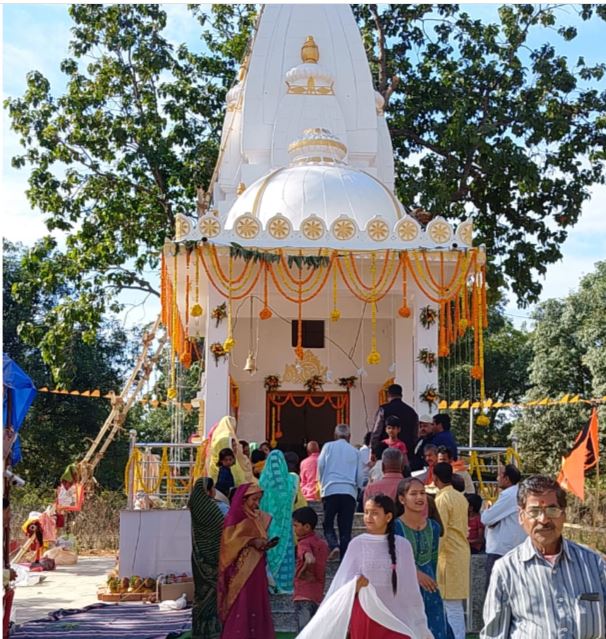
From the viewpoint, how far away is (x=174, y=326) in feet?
44.9

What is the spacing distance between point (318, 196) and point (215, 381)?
3.22 m

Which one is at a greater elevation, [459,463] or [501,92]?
[501,92]

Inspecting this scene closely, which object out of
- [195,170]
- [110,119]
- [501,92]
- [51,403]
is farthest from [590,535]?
[51,403]

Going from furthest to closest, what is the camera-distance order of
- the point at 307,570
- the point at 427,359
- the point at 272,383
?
the point at 272,383 → the point at 427,359 → the point at 307,570

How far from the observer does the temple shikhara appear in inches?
521

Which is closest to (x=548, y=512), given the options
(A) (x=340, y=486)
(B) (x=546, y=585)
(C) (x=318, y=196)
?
(B) (x=546, y=585)

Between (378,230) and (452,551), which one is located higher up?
(378,230)

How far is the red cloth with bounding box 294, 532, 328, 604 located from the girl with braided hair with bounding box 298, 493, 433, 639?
1.65 meters

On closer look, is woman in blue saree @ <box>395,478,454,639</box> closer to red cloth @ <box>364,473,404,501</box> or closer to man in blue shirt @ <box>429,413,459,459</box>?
red cloth @ <box>364,473,404,501</box>

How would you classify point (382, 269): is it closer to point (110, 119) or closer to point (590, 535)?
point (590, 535)

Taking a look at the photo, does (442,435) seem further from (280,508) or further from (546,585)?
(546,585)

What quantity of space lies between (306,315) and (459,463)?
5.48 meters

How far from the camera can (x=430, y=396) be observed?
13.4 m

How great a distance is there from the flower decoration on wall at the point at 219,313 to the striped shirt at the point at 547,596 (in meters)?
9.86
